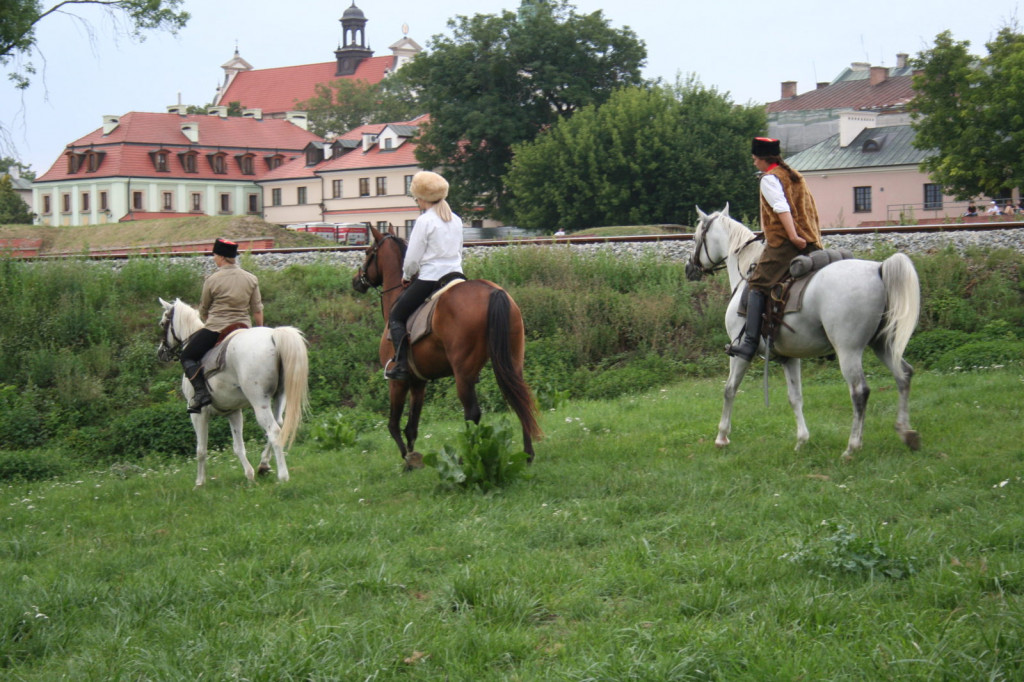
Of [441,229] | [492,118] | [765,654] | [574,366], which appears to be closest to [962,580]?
[765,654]

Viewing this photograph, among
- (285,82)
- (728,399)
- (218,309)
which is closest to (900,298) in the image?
(728,399)

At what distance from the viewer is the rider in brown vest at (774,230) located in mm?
9023

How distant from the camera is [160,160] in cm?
8044

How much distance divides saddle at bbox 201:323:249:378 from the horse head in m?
4.78

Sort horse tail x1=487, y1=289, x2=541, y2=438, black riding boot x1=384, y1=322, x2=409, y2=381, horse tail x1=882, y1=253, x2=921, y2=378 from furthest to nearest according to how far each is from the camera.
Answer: black riding boot x1=384, y1=322, x2=409, y2=381 → horse tail x1=487, y1=289, x2=541, y2=438 → horse tail x1=882, y1=253, x2=921, y2=378

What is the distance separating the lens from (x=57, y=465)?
15086mm

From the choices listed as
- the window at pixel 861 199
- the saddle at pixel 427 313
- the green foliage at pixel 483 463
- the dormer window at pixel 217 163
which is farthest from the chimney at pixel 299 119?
the green foliage at pixel 483 463

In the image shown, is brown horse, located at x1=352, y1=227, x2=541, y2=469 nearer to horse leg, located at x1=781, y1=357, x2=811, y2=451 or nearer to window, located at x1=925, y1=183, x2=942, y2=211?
horse leg, located at x1=781, y1=357, x2=811, y2=451

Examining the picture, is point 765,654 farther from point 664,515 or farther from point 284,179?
point 284,179

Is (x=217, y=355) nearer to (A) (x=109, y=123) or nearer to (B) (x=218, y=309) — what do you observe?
(B) (x=218, y=309)

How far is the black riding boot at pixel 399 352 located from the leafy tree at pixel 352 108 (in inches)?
3567

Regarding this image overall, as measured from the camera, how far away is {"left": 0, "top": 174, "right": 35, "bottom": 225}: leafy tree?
261ft

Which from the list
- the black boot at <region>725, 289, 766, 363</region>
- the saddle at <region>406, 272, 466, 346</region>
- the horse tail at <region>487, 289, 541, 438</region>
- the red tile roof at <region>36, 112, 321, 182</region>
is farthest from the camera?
the red tile roof at <region>36, 112, 321, 182</region>

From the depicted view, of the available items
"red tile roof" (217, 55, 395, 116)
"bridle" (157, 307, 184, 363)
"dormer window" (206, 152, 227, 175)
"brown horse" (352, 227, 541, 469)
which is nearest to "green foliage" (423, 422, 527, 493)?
"brown horse" (352, 227, 541, 469)
